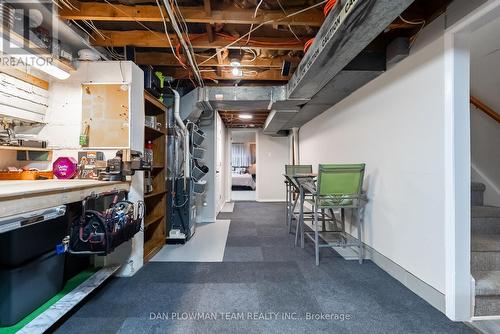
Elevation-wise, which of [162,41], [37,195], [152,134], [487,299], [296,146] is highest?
[162,41]

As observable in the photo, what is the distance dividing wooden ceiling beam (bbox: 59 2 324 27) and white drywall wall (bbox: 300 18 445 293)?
97cm

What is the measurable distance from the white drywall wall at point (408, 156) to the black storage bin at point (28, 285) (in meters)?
2.94

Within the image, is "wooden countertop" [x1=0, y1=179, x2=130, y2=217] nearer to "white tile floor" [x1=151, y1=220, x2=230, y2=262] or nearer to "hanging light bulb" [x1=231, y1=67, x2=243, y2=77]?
"white tile floor" [x1=151, y1=220, x2=230, y2=262]

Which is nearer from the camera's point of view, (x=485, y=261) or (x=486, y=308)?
(x=486, y=308)

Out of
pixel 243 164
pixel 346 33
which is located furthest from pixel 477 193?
pixel 243 164

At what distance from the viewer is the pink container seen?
212cm

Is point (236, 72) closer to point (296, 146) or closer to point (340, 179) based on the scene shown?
point (340, 179)

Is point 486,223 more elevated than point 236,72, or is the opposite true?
point 236,72

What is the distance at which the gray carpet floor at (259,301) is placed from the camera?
1.62m

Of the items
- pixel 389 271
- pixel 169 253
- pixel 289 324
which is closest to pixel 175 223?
→ pixel 169 253

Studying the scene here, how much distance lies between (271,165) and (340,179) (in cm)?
510

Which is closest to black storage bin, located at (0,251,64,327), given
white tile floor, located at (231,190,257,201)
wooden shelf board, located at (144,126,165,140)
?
wooden shelf board, located at (144,126,165,140)

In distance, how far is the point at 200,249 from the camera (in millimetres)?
3141

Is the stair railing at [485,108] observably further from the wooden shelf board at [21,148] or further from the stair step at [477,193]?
the wooden shelf board at [21,148]
